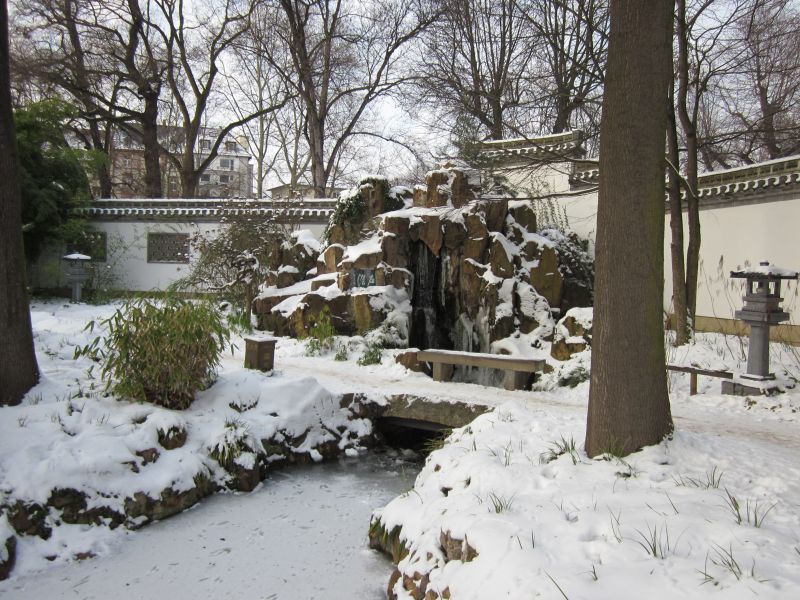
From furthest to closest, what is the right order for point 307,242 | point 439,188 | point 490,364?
1. point 307,242
2. point 439,188
3. point 490,364

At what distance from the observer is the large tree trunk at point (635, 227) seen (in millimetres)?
3441

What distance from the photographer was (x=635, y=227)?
11.4 ft

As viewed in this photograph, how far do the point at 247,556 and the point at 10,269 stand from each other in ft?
10.6

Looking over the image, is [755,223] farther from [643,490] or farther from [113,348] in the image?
[113,348]

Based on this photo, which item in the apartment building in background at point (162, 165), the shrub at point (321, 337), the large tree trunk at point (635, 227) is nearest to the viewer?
the large tree trunk at point (635, 227)

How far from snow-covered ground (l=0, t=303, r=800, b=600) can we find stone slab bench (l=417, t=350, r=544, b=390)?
0.88 meters

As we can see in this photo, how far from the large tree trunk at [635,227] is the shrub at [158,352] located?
3887 millimetres

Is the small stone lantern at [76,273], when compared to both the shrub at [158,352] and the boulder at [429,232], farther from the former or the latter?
the shrub at [158,352]

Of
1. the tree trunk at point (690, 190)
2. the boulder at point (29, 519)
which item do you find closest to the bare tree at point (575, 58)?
the tree trunk at point (690, 190)

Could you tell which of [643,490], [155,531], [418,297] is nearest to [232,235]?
[418,297]

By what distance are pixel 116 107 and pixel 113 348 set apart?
13174 millimetres

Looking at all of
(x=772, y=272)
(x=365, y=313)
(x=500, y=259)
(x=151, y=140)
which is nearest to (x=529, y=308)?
(x=500, y=259)

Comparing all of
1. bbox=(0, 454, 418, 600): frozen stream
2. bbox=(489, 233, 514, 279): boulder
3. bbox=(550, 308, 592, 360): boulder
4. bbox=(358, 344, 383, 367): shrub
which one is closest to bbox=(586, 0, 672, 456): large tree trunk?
bbox=(0, 454, 418, 600): frozen stream

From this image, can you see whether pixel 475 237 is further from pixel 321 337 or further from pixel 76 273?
pixel 76 273
